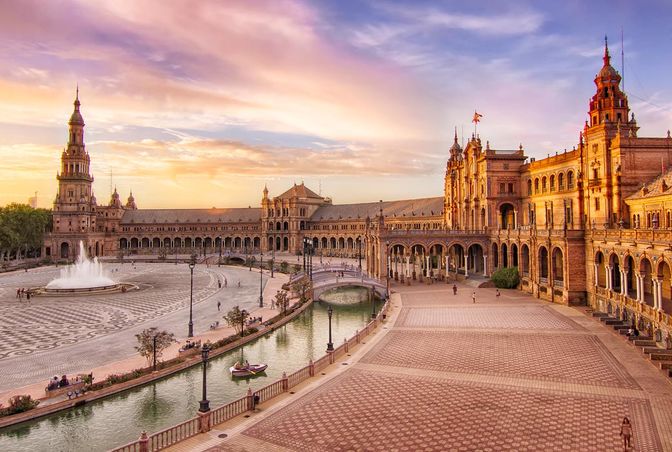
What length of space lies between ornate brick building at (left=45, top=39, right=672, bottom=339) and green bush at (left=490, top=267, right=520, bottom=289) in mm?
1085

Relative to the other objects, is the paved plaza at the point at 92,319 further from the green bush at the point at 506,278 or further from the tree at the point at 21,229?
the green bush at the point at 506,278

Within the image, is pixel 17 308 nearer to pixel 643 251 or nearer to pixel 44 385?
pixel 44 385

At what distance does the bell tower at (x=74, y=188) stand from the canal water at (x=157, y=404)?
11834 centimetres

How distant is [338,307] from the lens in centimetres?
6425

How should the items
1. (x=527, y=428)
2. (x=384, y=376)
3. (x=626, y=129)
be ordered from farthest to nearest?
1. (x=626, y=129)
2. (x=384, y=376)
3. (x=527, y=428)

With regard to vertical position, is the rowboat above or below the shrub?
below

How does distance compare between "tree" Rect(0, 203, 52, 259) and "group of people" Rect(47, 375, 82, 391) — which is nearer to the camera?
"group of people" Rect(47, 375, 82, 391)

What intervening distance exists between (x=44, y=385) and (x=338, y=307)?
3799 centimetres

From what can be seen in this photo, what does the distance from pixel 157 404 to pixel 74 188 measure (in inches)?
5274

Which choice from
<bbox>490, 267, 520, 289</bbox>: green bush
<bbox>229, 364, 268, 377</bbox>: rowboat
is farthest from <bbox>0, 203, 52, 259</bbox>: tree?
<bbox>490, 267, 520, 289</bbox>: green bush

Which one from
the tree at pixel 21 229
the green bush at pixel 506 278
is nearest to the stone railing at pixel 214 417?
the green bush at pixel 506 278

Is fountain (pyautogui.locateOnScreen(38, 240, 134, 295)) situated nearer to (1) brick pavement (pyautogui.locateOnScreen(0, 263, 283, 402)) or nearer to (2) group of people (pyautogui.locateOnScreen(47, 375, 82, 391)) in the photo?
(1) brick pavement (pyautogui.locateOnScreen(0, 263, 283, 402))

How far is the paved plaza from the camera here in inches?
1431

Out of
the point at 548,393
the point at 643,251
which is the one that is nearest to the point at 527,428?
the point at 548,393
